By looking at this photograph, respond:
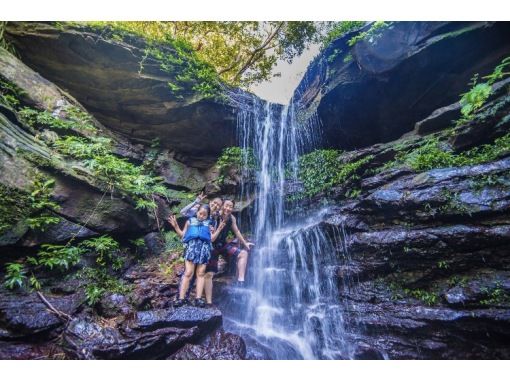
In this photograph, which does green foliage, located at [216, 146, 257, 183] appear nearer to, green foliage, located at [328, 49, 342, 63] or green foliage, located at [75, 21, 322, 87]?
green foliage, located at [75, 21, 322, 87]

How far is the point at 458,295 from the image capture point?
319cm

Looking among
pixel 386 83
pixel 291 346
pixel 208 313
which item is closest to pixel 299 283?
pixel 291 346

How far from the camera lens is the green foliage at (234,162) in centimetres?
682

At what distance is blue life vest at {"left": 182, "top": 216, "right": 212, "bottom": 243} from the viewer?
12.4 ft

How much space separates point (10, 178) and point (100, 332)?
7.56 feet

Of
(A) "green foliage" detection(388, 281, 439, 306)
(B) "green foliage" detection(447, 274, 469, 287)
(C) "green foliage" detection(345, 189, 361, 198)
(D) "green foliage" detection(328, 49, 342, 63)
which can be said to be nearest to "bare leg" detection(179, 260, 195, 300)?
(A) "green foliage" detection(388, 281, 439, 306)

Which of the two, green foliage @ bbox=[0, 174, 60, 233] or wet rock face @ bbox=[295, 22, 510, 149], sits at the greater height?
wet rock face @ bbox=[295, 22, 510, 149]

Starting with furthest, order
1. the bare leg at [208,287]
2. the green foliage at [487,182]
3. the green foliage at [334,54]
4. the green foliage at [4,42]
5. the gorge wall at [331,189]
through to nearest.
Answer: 1. the green foliage at [334,54]
2. the green foliage at [4,42]
3. the bare leg at [208,287]
4. the green foliage at [487,182]
5. the gorge wall at [331,189]

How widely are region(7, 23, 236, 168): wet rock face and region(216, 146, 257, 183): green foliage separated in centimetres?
27

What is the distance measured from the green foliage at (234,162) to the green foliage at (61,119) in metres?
2.85

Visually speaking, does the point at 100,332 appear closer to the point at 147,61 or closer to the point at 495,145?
the point at 147,61

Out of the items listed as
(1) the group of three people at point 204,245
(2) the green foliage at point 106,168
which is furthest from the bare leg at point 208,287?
(2) the green foliage at point 106,168

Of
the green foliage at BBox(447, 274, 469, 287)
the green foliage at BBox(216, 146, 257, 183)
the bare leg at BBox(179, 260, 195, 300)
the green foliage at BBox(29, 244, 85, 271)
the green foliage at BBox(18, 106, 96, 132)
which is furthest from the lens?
the green foliage at BBox(216, 146, 257, 183)

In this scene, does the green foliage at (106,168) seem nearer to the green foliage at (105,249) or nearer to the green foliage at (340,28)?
the green foliage at (105,249)
